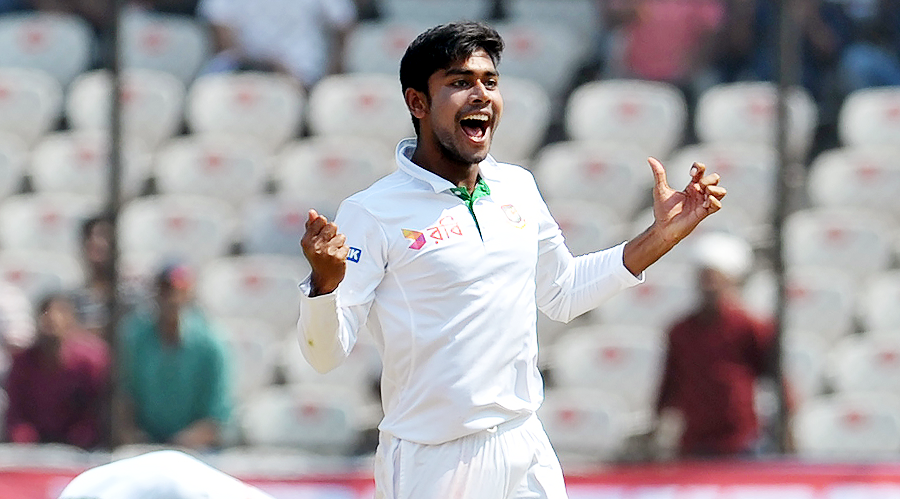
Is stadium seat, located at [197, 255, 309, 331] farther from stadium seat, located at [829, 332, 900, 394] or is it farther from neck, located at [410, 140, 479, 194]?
neck, located at [410, 140, 479, 194]

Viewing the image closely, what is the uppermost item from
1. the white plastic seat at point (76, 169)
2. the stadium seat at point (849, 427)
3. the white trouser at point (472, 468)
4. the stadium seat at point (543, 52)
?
the stadium seat at point (543, 52)

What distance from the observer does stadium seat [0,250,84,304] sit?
7.23m

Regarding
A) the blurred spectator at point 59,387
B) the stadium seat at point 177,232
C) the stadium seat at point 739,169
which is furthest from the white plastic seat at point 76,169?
the stadium seat at point 739,169

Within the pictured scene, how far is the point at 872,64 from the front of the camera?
8172 millimetres

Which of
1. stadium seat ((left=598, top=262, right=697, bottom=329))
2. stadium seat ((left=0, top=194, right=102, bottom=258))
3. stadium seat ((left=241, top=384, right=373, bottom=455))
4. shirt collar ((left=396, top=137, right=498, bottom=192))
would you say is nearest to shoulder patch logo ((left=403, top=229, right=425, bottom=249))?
shirt collar ((left=396, top=137, right=498, bottom=192))

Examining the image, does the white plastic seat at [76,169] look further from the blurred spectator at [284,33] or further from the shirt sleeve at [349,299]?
the shirt sleeve at [349,299]

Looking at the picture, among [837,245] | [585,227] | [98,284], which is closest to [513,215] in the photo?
[98,284]

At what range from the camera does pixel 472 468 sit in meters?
3.62

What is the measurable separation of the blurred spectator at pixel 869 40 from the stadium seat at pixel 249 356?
3245 mm

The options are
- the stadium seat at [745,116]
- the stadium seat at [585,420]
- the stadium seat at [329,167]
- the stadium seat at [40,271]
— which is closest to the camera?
the stadium seat at [585,420]

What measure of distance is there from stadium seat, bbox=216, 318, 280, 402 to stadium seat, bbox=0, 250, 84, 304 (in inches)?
28.3

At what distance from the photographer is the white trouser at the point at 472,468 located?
3613 millimetres

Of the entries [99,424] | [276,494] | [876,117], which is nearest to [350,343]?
[276,494]

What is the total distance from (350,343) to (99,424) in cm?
335
